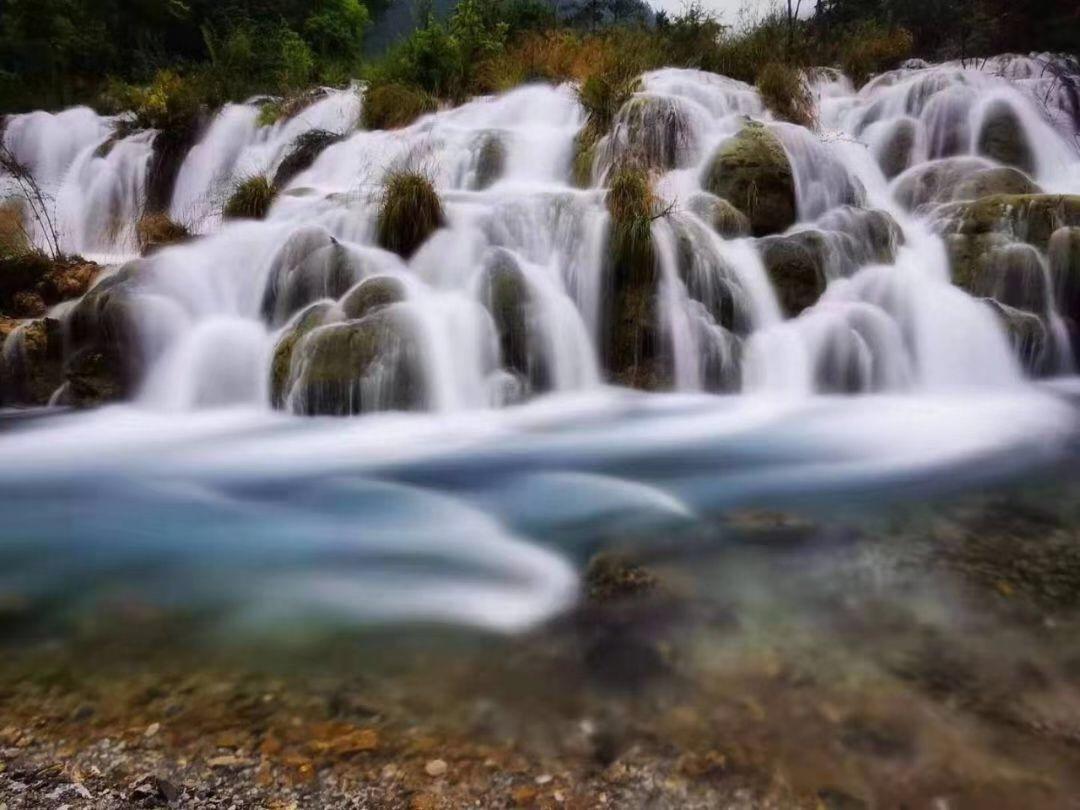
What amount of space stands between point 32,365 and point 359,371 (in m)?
3.33

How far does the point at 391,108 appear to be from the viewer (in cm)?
1198

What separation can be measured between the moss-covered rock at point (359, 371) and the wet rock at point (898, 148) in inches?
320

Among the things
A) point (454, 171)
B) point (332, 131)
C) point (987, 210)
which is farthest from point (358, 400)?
point (332, 131)

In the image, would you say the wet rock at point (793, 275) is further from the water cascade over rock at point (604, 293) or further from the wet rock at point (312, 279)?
the wet rock at point (312, 279)

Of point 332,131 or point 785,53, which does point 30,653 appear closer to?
point 332,131

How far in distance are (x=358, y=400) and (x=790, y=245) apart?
4554 millimetres

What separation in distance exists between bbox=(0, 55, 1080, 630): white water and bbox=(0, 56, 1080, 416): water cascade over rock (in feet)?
0.11

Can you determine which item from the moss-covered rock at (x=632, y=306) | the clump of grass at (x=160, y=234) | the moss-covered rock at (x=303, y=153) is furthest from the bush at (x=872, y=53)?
the clump of grass at (x=160, y=234)

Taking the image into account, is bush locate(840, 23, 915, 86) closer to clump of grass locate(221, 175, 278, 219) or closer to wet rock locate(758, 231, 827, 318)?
wet rock locate(758, 231, 827, 318)

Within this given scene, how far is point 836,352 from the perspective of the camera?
6.54 metres

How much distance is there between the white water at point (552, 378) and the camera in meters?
4.04

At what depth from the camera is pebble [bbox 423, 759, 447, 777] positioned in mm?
1814

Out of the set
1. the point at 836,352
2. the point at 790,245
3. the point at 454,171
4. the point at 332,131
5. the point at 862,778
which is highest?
the point at 332,131

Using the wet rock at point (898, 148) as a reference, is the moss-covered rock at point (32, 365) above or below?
below
